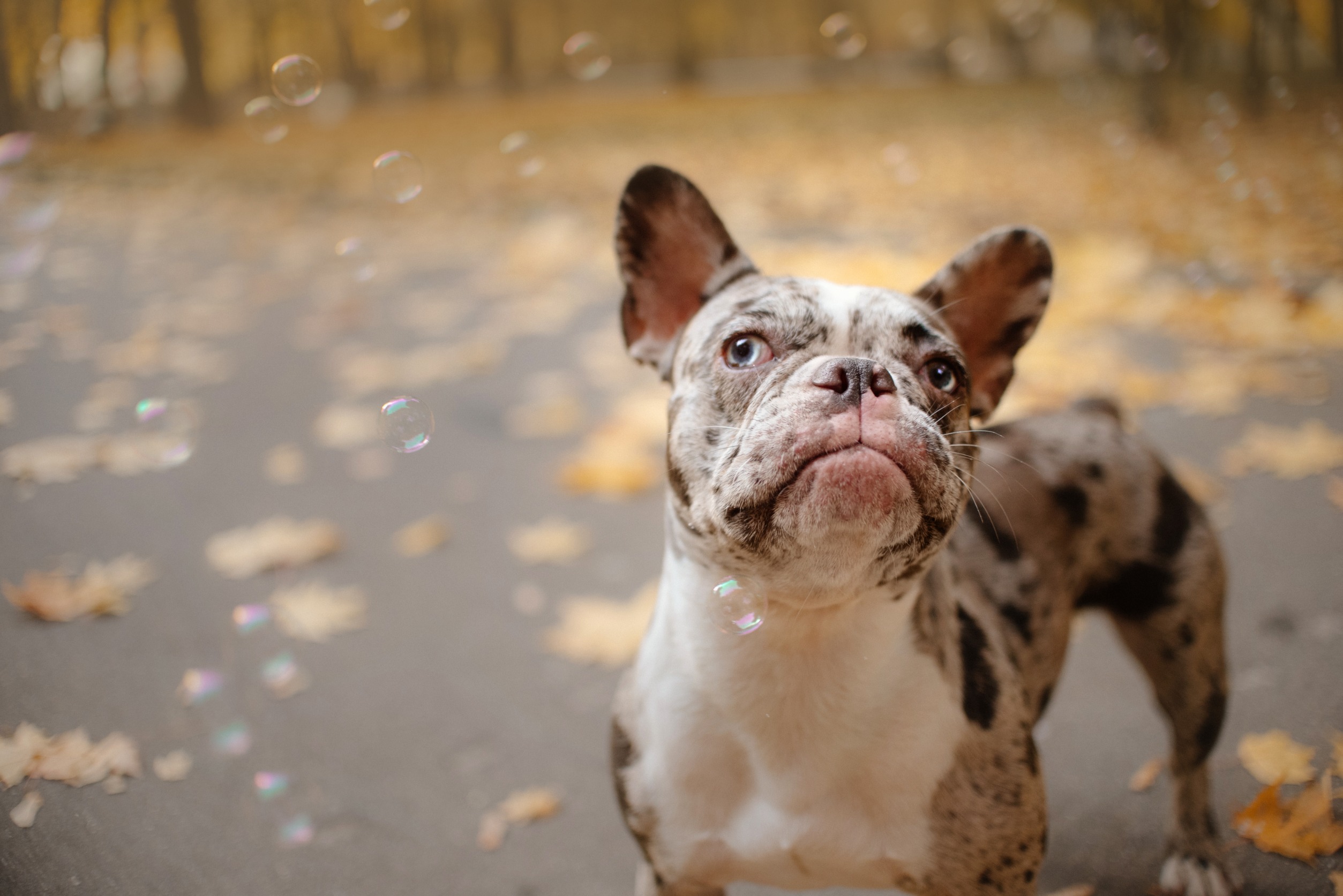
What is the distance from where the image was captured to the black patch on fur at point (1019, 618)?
2.23 metres

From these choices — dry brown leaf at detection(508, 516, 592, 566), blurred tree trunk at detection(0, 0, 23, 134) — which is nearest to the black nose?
dry brown leaf at detection(508, 516, 592, 566)

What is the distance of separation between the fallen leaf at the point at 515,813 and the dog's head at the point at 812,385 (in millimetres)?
1304

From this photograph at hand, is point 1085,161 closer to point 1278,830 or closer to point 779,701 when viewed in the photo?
point 1278,830

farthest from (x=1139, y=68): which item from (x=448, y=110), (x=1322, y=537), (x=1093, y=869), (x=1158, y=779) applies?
(x=448, y=110)

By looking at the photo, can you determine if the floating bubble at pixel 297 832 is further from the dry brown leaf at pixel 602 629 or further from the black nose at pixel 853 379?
the black nose at pixel 853 379

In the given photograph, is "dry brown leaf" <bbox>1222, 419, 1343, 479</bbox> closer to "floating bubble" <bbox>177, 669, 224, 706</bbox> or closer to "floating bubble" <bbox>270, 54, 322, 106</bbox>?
"floating bubble" <bbox>270, 54, 322, 106</bbox>

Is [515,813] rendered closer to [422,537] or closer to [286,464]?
[422,537]

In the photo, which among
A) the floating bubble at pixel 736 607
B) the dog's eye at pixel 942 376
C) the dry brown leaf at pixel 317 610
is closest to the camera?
the floating bubble at pixel 736 607

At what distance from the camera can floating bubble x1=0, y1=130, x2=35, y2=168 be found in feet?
11.1

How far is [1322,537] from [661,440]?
3.06 metres

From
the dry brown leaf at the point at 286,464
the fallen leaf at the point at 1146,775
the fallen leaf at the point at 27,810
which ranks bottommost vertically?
the dry brown leaf at the point at 286,464

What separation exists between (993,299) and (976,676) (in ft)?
2.99

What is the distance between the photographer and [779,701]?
185cm

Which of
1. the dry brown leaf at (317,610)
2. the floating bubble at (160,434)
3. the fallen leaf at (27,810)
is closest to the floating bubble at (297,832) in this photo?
the fallen leaf at (27,810)
